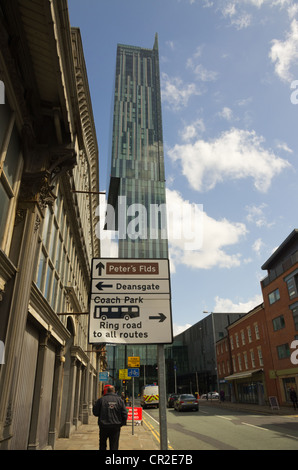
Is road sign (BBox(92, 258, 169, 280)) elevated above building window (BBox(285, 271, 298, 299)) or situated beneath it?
situated beneath

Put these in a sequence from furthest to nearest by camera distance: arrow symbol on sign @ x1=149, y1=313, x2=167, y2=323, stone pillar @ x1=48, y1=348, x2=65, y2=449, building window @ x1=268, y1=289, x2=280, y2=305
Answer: building window @ x1=268, y1=289, x2=280, y2=305, stone pillar @ x1=48, y1=348, x2=65, y2=449, arrow symbol on sign @ x1=149, y1=313, x2=167, y2=323

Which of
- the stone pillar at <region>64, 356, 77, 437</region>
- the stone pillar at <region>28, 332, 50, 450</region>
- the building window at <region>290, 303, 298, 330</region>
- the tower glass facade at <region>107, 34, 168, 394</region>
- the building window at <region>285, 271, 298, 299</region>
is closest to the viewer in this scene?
the stone pillar at <region>28, 332, 50, 450</region>

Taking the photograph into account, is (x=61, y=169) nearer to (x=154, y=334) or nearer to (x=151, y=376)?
(x=154, y=334)

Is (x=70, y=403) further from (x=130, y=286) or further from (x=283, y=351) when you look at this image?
(x=283, y=351)

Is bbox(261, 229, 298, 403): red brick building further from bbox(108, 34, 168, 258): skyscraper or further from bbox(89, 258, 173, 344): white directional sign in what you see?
bbox(108, 34, 168, 258): skyscraper

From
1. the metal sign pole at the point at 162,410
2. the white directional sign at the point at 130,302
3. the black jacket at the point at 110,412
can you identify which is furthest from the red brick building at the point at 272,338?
the metal sign pole at the point at 162,410

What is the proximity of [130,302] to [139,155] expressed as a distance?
126 meters

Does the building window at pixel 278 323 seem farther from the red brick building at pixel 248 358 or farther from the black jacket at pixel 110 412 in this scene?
the black jacket at pixel 110 412

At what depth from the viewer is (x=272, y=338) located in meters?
35.2

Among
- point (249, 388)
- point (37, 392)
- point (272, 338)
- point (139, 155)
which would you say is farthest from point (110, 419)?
point (139, 155)

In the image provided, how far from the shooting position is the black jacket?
20.9 feet

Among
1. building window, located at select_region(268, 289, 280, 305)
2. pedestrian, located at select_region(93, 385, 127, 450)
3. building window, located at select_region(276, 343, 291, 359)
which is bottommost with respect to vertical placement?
pedestrian, located at select_region(93, 385, 127, 450)

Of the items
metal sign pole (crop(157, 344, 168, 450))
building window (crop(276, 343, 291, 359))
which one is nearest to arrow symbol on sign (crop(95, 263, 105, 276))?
metal sign pole (crop(157, 344, 168, 450))
